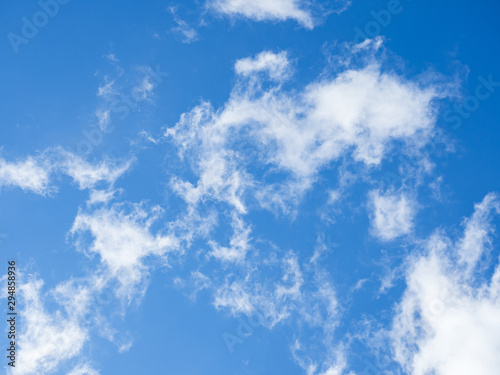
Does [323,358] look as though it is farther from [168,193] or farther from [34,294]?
[34,294]

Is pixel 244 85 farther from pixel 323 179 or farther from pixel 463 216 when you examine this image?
pixel 463 216

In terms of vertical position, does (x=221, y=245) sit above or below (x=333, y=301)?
above

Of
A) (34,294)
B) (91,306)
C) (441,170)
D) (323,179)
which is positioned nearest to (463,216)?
(441,170)

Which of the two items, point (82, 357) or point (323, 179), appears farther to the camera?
point (323, 179)

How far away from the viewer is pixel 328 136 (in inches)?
4596

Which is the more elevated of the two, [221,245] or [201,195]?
[201,195]

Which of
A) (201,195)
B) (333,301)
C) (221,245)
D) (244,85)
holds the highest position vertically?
(244,85)

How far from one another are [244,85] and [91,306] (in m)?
75.1

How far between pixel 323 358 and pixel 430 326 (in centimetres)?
3113

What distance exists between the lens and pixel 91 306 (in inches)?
4306

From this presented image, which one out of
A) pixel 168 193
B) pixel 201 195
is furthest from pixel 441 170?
pixel 168 193
